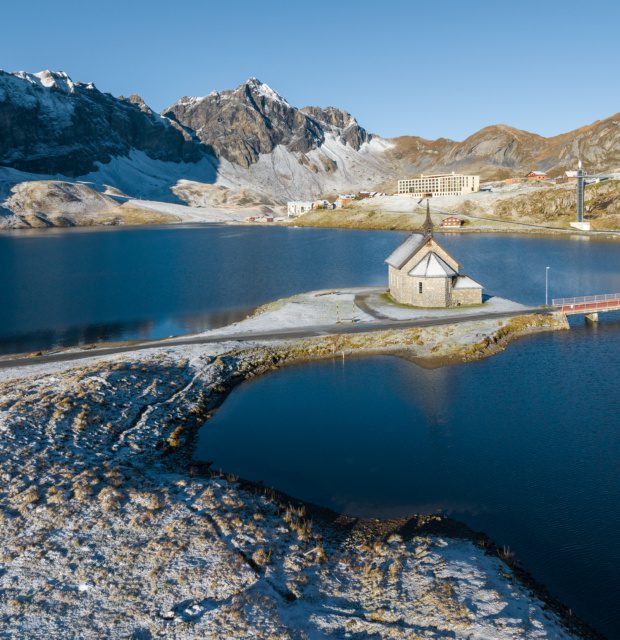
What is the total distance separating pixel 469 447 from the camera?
33719mm

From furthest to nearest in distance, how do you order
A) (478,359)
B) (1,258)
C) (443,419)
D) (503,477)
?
(1,258), (478,359), (443,419), (503,477)

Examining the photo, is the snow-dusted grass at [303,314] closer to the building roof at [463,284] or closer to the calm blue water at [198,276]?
the calm blue water at [198,276]

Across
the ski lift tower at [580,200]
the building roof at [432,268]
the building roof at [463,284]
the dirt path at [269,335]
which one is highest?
the ski lift tower at [580,200]

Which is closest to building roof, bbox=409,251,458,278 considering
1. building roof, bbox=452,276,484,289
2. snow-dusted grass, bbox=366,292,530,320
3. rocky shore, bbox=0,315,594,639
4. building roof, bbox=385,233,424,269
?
building roof, bbox=452,276,484,289

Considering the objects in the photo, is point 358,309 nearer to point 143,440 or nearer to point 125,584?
point 143,440

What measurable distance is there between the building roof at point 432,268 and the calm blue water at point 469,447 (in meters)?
15.6

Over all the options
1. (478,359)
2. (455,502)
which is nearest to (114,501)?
(455,502)

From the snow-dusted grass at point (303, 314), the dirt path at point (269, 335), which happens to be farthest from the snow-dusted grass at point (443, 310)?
the snow-dusted grass at point (303, 314)

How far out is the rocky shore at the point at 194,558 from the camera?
19.2 meters

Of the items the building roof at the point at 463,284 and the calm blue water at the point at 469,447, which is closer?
the calm blue water at the point at 469,447

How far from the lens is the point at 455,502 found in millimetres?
27906

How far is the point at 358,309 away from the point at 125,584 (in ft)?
159

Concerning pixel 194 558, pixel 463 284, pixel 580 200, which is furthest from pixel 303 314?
pixel 580 200

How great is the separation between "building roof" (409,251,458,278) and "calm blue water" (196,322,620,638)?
15.6 meters
